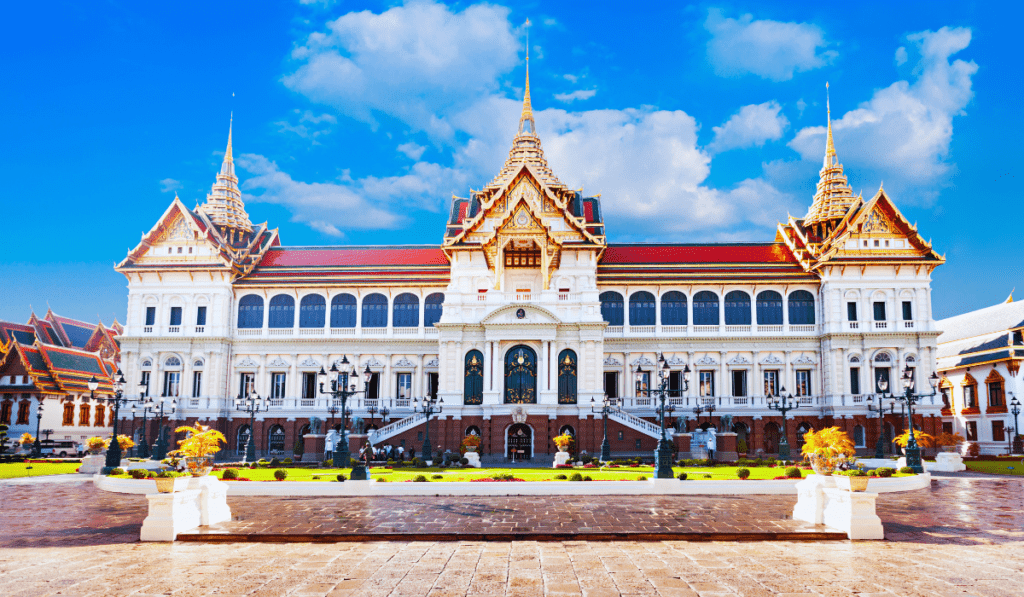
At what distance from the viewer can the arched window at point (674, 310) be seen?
50.8m

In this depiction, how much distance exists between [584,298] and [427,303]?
39.5ft

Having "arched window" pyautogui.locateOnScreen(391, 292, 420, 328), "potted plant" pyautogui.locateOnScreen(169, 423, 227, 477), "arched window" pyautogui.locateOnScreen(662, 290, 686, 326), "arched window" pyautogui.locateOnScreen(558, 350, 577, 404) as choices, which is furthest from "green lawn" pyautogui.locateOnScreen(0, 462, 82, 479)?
"arched window" pyautogui.locateOnScreen(662, 290, 686, 326)

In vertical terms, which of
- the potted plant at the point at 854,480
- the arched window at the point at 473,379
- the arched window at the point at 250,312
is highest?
the arched window at the point at 250,312

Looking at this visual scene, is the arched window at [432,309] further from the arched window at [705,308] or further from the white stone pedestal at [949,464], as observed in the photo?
the white stone pedestal at [949,464]

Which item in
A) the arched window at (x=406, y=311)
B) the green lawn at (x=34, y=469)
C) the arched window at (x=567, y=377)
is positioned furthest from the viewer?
the arched window at (x=406, y=311)

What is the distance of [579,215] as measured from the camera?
54.8m

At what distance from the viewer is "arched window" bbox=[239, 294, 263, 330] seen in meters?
52.0

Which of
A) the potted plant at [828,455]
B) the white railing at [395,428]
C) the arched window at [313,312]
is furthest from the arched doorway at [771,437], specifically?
the potted plant at [828,455]

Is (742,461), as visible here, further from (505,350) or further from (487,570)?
(487,570)

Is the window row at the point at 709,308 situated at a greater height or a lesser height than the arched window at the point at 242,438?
greater

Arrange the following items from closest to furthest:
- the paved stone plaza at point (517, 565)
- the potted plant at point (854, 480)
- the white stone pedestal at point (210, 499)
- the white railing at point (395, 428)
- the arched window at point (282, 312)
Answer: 1. the paved stone plaza at point (517, 565)
2. the potted plant at point (854, 480)
3. the white stone pedestal at point (210, 499)
4. the white railing at point (395, 428)
5. the arched window at point (282, 312)

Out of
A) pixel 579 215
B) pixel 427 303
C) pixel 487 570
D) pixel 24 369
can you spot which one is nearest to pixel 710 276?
pixel 579 215

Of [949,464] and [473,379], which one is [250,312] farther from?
[949,464]

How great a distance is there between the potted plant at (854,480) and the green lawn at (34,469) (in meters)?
33.1
